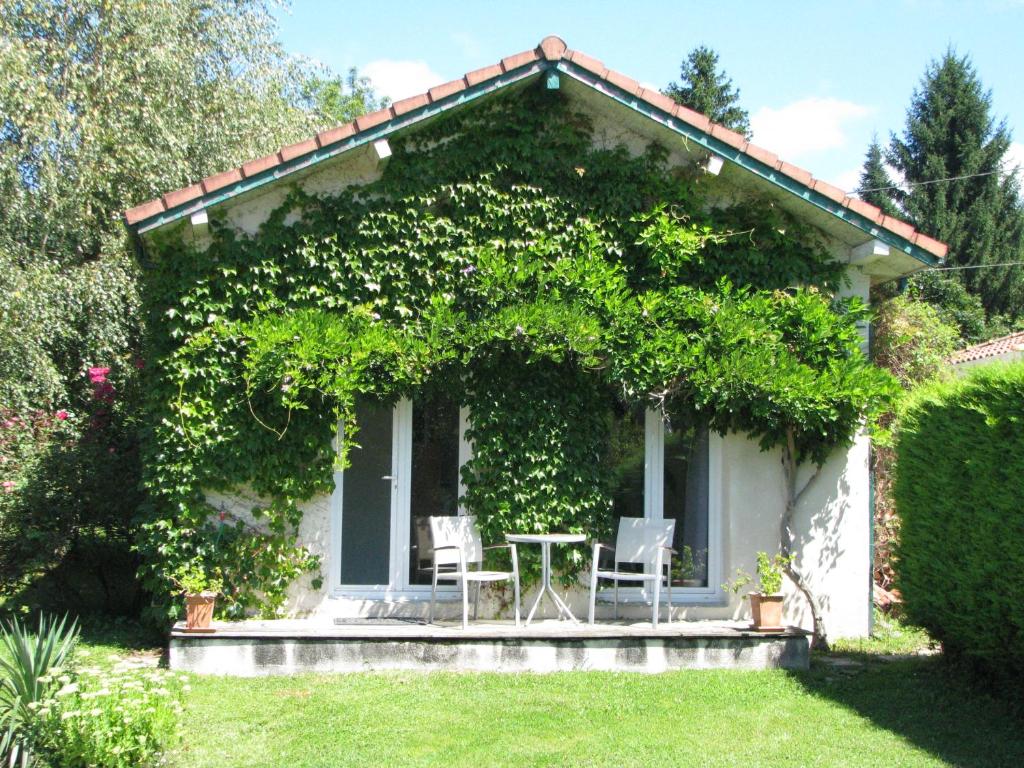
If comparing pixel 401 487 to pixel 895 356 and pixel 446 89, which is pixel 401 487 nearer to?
pixel 446 89

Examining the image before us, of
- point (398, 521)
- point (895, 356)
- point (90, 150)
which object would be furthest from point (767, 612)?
point (90, 150)

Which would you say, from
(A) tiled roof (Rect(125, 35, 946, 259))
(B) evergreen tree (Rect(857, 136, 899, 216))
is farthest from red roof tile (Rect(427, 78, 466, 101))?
(B) evergreen tree (Rect(857, 136, 899, 216))

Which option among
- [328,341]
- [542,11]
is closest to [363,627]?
[328,341]

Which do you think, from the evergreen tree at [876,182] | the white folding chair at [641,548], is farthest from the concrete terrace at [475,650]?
the evergreen tree at [876,182]

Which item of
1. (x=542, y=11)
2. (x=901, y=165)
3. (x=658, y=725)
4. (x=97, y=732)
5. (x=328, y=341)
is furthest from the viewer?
(x=901, y=165)

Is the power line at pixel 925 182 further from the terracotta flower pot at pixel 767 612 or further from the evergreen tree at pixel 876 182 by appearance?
the terracotta flower pot at pixel 767 612

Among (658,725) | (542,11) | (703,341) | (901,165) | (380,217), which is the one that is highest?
(901,165)

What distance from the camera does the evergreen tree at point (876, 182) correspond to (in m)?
29.7

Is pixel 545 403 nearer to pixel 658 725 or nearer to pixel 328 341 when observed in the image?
pixel 328 341

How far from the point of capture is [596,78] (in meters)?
8.80

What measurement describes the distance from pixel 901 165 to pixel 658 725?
1105 inches

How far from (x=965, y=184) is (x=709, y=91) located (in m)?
9.25

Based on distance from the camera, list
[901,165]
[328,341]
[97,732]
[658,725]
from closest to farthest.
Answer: [97,732] < [658,725] < [328,341] < [901,165]

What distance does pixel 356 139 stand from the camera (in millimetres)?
8625
